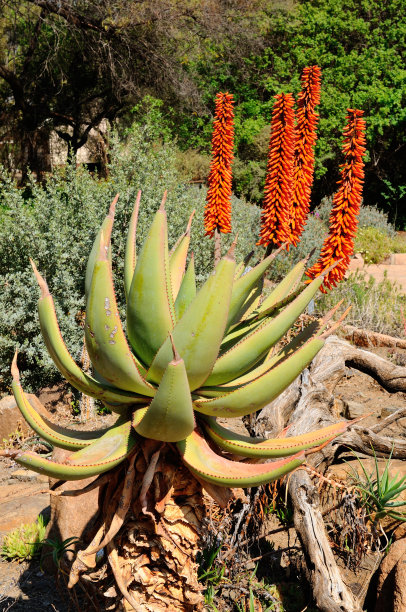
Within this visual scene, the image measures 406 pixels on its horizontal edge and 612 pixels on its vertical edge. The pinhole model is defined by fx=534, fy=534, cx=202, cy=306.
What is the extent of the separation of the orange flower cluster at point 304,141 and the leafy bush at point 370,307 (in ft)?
11.2

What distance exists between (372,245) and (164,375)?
1243 centimetres

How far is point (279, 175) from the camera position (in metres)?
3.31

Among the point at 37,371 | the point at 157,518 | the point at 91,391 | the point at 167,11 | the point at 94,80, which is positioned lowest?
the point at 37,371

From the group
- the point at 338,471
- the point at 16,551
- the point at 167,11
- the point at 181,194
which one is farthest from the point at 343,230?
the point at 167,11

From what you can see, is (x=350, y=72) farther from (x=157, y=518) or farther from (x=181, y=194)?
(x=157, y=518)

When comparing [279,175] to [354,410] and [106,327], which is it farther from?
[354,410]

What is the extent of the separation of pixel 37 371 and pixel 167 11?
12.1m

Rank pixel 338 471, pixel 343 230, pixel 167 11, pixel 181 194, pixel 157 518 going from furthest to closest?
pixel 167 11, pixel 181 194, pixel 338 471, pixel 343 230, pixel 157 518

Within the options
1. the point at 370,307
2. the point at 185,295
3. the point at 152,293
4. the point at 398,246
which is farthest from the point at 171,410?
the point at 398,246

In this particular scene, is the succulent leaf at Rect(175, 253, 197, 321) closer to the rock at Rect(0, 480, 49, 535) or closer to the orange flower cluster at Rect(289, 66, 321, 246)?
the orange flower cluster at Rect(289, 66, 321, 246)

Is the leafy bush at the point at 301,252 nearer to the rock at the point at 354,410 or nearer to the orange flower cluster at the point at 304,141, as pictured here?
the rock at the point at 354,410

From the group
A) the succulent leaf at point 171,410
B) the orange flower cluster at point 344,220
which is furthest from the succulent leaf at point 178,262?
the orange flower cluster at point 344,220

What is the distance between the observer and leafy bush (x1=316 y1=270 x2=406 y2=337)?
697 cm

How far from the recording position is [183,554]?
66.6 inches
